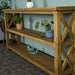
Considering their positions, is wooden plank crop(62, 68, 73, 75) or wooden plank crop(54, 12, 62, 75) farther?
wooden plank crop(62, 68, 73, 75)

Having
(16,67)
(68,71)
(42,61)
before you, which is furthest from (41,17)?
(68,71)

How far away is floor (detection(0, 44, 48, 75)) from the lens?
2.40 metres

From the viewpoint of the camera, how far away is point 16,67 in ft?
8.64

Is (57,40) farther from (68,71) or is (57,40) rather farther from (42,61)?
(42,61)

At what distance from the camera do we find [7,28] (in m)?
3.57

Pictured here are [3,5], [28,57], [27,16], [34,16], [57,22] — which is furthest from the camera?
[3,5]

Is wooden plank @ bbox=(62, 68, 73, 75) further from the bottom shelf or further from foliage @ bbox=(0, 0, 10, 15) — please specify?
foliage @ bbox=(0, 0, 10, 15)

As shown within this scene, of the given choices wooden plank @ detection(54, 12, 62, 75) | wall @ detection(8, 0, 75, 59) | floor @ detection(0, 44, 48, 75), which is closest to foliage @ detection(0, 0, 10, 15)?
wall @ detection(8, 0, 75, 59)

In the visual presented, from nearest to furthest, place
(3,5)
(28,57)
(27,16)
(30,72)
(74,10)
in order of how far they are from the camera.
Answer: (74,10)
(30,72)
(28,57)
(27,16)
(3,5)

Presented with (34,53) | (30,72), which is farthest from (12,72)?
(34,53)

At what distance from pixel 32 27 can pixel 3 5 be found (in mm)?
1532

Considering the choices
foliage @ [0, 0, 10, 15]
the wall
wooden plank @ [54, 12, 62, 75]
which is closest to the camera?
wooden plank @ [54, 12, 62, 75]

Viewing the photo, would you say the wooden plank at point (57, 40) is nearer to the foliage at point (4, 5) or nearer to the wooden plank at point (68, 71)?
the wooden plank at point (68, 71)

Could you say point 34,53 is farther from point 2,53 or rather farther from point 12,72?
point 2,53
